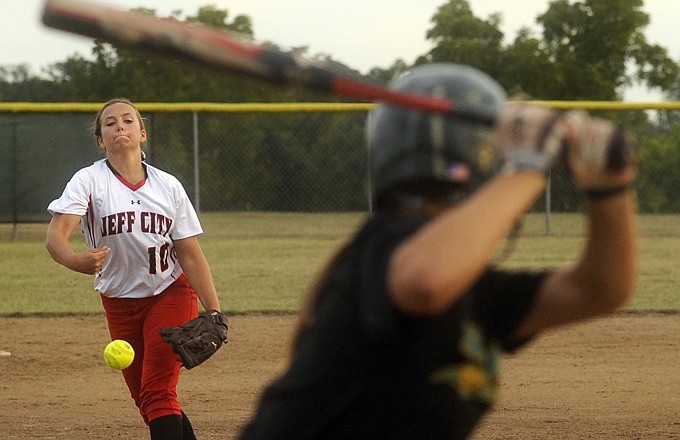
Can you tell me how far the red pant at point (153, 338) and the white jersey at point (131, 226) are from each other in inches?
2.2

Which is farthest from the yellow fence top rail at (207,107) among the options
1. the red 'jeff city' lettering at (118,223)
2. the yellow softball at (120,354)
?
the red 'jeff city' lettering at (118,223)

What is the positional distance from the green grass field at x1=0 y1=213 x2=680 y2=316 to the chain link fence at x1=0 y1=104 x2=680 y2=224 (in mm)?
352

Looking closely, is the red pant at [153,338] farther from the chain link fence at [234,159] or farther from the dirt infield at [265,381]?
the chain link fence at [234,159]

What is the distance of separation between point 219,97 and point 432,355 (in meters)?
30.8

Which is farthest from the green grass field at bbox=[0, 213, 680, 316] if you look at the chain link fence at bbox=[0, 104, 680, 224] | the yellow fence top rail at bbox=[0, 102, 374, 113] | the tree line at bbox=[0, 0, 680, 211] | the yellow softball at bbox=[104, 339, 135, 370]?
the tree line at bbox=[0, 0, 680, 211]

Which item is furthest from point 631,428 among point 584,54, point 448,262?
point 584,54

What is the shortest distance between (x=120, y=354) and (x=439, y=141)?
3.80 meters

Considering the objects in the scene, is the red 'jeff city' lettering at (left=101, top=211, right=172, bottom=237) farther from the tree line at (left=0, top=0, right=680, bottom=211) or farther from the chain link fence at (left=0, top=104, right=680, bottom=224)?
the tree line at (left=0, top=0, right=680, bottom=211)

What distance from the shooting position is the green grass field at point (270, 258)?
10.8 m

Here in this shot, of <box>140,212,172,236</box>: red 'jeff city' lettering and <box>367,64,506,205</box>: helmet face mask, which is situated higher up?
<box>367,64,506,205</box>: helmet face mask

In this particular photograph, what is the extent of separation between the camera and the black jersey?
195 cm

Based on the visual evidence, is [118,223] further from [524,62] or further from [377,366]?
[524,62]

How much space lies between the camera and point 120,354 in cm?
550

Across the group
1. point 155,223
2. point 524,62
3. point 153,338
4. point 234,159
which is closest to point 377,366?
point 153,338
